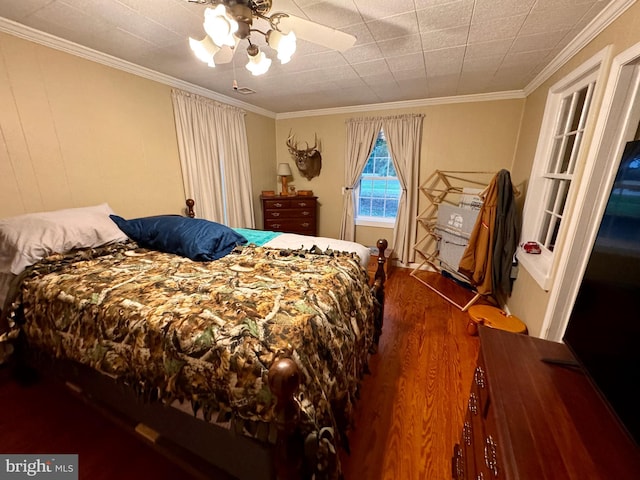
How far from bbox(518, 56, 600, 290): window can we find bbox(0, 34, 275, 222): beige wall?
3.45 meters

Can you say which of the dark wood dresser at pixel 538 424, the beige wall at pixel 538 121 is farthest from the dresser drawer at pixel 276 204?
the dark wood dresser at pixel 538 424

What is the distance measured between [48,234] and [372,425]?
2.32 m

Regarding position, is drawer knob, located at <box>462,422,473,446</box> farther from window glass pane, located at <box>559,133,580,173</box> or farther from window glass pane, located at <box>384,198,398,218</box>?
window glass pane, located at <box>384,198,398,218</box>

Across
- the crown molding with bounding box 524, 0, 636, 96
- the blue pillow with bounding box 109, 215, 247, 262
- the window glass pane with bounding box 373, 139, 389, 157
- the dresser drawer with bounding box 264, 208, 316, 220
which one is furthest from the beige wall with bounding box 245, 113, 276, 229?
the crown molding with bounding box 524, 0, 636, 96

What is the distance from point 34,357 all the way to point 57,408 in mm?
337

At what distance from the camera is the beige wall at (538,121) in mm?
1339

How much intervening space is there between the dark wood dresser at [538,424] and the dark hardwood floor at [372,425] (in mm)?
458

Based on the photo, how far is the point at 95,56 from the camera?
2104 millimetres

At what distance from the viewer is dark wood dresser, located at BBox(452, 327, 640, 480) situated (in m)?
0.60

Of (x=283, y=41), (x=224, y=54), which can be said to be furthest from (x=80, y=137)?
(x=283, y=41)

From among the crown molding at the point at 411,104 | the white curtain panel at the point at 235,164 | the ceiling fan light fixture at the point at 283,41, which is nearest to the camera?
the ceiling fan light fixture at the point at 283,41

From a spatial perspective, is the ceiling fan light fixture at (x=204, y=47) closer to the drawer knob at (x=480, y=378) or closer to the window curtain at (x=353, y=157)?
the drawer knob at (x=480, y=378)

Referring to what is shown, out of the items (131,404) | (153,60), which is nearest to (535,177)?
(131,404)

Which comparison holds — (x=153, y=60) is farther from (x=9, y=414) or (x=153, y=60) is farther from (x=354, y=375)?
(x=354, y=375)
